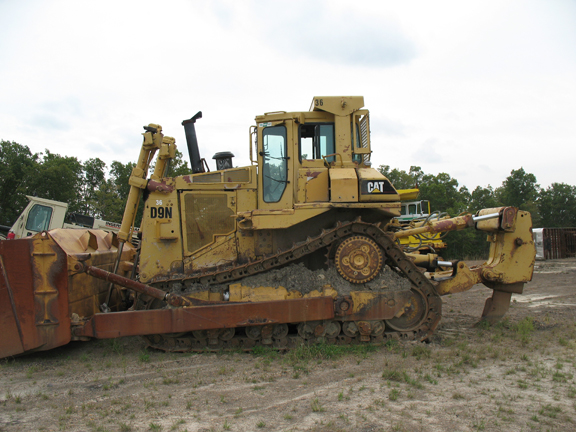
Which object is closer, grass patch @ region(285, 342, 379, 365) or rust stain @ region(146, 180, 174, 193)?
grass patch @ region(285, 342, 379, 365)

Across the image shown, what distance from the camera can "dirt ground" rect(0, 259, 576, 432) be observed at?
392 cm

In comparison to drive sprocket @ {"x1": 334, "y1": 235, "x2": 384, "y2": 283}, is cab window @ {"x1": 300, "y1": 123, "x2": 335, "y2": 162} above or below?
above

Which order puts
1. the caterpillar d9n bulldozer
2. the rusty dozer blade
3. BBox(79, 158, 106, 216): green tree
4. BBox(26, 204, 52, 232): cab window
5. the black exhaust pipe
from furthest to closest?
BBox(79, 158, 106, 216): green tree, BBox(26, 204, 52, 232): cab window, the black exhaust pipe, the caterpillar d9n bulldozer, the rusty dozer blade

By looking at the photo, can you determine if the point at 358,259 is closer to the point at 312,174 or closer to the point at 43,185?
the point at 312,174

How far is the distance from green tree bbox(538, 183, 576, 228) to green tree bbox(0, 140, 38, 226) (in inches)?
2296

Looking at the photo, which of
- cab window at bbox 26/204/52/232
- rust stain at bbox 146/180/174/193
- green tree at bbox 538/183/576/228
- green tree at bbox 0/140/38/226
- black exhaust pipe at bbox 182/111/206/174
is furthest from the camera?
green tree at bbox 538/183/576/228

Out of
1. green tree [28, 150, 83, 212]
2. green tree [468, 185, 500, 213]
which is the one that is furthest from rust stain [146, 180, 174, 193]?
green tree [468, 185, 500, 213]

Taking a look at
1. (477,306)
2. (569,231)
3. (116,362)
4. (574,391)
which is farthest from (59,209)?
(569,231)

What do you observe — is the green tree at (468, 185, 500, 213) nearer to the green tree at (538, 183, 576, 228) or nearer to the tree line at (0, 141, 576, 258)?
the tree line at (0, 141, 576, 258)

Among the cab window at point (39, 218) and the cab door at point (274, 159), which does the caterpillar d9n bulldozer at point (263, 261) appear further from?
the cab window at point (39, 218)

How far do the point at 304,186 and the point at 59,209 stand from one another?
10842mm

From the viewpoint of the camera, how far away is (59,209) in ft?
44.9

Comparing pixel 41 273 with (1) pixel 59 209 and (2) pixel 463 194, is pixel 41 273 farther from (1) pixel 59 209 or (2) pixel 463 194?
(2) pixel 463 194

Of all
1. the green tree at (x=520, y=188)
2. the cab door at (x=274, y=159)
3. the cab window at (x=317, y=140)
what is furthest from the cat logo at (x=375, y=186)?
the green tree at (x=520, y=188)
